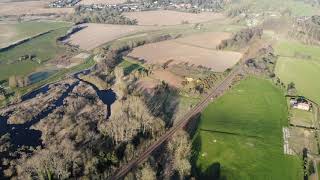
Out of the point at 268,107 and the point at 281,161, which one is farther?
the point at 268,107

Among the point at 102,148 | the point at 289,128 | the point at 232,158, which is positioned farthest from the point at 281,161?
the point at 102,148

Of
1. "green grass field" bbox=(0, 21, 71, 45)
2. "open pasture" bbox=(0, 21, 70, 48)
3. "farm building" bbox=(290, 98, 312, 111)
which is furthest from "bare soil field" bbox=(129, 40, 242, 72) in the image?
"green grass field" bbox=(0, 21, 71, 45)

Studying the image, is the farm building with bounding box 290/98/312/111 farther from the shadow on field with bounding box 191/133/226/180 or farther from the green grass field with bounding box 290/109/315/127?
the shadow on field with bounding box 191/133/226/180

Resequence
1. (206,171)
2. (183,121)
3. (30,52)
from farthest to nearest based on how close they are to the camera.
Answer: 1. (30,52)
2. (183,121)
3. (206,171)

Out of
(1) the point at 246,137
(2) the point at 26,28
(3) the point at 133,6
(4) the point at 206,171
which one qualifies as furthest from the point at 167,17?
(4) the point at 206,171

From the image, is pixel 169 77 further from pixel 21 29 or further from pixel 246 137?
pixel 21 29

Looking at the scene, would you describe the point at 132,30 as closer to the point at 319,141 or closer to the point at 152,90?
the point at 152,90

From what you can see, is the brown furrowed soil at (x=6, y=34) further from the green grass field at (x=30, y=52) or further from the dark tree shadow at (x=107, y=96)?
the dark tree shadow at (x=107, y=96)
